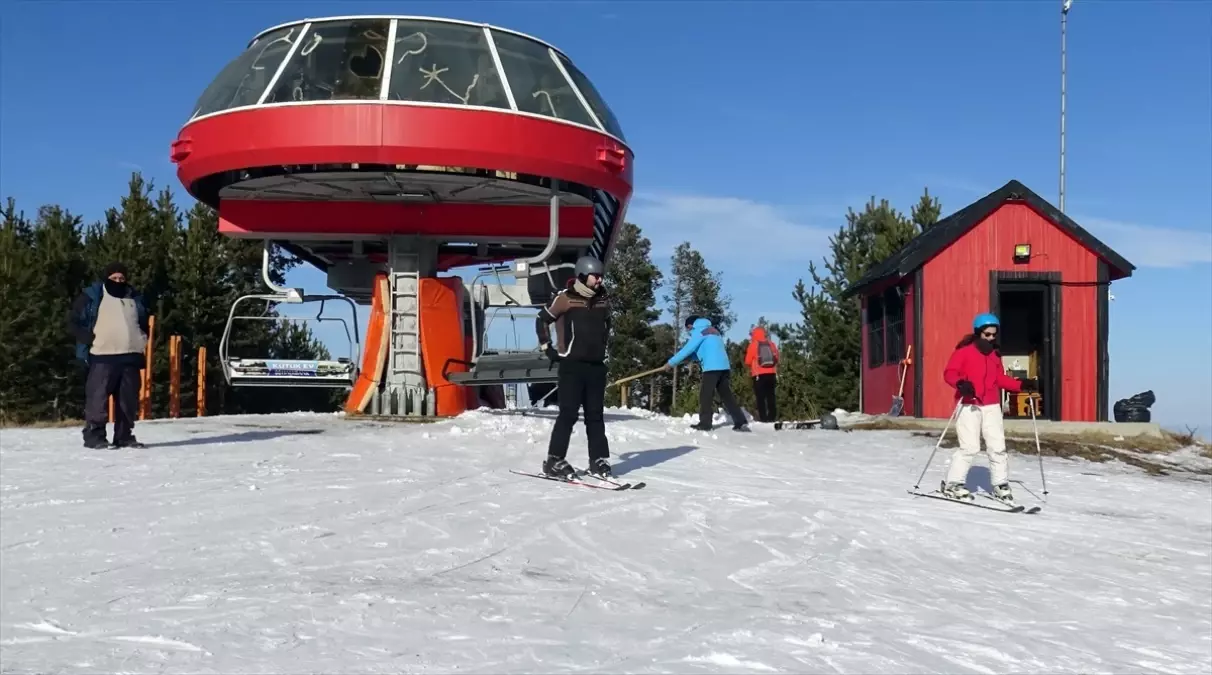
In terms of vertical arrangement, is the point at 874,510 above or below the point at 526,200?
below

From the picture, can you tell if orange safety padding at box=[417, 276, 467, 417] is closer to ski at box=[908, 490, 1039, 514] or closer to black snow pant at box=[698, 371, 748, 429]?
black snow pant at box=[698, 371, 748, 429]

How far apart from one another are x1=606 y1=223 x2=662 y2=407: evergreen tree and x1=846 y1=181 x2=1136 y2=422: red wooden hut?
34.3 metres

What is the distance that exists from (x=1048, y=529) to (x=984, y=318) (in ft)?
6.42

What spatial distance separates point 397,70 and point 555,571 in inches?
438

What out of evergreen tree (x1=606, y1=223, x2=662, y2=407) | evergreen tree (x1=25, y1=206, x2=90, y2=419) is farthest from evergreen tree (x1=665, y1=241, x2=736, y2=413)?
evergreen tree (x1=25, y1=206, x2=90, y2=419)

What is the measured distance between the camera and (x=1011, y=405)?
20.2 meters

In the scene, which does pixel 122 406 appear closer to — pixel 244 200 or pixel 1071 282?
pixel 244 200

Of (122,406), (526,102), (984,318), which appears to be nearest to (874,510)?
(984,318)

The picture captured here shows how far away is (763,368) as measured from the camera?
55.7ft

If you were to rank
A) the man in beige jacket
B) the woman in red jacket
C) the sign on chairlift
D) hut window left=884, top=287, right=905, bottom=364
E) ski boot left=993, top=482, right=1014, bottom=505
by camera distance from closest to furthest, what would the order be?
ski boot left=993, top=482, right=1014, bottom=505, the woman in red jacket, the man in beige jacket, the sign on chairlift, hut window left=884, top=287, right=905, bottom=364

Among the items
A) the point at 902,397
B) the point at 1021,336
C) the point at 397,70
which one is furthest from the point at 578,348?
the point at 1021,336

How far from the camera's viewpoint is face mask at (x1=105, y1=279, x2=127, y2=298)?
10773mm

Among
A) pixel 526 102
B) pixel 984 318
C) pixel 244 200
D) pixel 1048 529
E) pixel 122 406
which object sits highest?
pixel 526 102

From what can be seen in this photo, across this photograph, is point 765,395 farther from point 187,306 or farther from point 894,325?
point 187,306
